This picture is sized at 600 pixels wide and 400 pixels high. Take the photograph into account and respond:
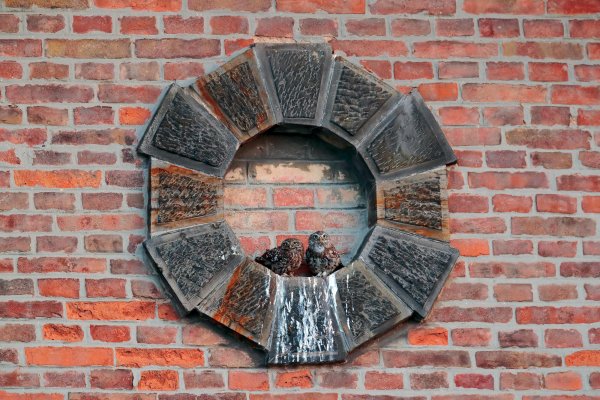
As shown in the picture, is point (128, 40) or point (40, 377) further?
point (128, 40)

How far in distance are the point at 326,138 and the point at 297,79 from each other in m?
0.22

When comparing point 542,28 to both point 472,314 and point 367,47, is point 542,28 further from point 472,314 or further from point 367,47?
point 472,314

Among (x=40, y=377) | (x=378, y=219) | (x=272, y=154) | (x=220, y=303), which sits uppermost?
(x=272, y=154)

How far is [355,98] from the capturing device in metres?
3.36

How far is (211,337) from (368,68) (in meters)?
1.06

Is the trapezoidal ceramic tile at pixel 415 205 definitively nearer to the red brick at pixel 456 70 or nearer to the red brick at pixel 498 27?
the red brick at pixel 456 70

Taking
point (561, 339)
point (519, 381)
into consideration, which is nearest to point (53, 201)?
point (519, 381)

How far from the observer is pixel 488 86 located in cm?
347

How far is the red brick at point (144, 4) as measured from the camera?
3.40m

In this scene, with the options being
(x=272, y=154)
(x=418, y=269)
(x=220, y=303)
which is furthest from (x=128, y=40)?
(x=418, y=269)

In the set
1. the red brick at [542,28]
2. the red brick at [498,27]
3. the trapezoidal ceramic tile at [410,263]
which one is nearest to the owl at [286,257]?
the trapezoidal ceramic tile at [410,263]

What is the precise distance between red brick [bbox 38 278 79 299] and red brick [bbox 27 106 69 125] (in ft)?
1.72

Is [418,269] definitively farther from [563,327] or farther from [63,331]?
[63,331]

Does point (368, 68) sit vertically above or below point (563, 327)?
above
